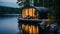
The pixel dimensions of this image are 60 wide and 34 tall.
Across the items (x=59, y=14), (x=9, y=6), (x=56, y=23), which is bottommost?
(x=56, y=23)

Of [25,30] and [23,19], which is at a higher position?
[23,19]

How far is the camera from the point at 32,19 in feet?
5.31

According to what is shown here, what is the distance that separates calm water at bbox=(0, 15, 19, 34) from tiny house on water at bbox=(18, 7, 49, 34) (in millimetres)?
70

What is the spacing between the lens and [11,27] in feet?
5.51

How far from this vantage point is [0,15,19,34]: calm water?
1.61m

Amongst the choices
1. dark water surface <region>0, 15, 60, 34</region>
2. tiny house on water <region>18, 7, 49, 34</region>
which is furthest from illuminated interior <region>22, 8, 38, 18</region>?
dark water surface <region>0, 15, 60, 34</region>

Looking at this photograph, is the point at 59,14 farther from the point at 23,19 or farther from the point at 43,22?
the point at 23,19

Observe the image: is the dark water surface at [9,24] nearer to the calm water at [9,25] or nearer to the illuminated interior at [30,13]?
the calm water at [9,25]

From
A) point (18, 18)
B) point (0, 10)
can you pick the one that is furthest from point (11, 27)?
point (0, 10)

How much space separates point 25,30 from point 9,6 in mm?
379

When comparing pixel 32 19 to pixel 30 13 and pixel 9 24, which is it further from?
pixel 9 24

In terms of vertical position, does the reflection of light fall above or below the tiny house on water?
below

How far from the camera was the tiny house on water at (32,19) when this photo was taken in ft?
5.29

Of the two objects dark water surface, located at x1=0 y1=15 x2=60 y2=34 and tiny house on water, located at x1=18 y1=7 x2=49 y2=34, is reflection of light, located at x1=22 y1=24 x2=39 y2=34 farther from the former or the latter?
dark water surface, located at x1=0 y1=15 x2=60 y2=34
